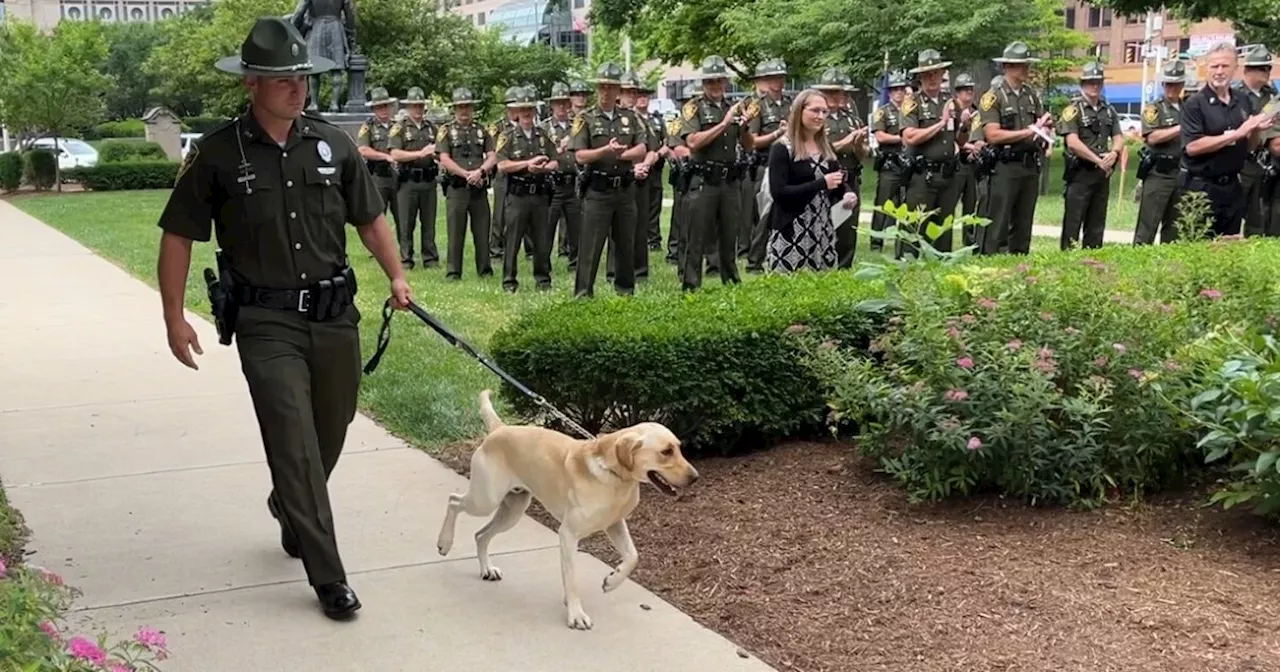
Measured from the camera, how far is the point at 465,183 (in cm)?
1377

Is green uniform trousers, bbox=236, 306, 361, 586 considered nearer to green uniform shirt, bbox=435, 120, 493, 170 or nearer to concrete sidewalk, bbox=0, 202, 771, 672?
concrete sidewalk, bbox=0, 202, 771, 672

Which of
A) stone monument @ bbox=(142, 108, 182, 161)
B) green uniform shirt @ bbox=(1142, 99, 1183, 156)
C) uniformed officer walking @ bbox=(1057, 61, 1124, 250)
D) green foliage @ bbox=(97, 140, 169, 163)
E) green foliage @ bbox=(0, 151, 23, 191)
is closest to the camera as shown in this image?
green uniform shirt @ bbox=(1142, 99, 1183, 156)

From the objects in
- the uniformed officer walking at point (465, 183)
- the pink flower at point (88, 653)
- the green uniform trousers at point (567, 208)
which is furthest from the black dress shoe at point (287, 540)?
the uniformed officer walking at point (465, 183)

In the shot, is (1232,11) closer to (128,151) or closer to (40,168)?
(40,168)

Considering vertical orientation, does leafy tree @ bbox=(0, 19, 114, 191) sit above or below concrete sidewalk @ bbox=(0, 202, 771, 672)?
above

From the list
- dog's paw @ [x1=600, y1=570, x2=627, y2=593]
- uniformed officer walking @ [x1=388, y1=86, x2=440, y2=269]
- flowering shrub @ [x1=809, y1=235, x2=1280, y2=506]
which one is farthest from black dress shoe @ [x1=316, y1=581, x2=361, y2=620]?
uniformed officer walking @ [x1=388, y1=86, x2=440, y2=269]

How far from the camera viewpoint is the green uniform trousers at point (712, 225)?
440 inches

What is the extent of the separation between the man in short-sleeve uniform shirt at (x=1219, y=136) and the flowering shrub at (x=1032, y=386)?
15.7 feet

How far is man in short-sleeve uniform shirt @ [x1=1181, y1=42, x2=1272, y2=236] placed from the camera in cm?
1014

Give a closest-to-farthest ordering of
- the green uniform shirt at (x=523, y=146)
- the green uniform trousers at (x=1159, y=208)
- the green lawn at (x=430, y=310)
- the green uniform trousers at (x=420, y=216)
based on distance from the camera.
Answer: the green lawn at (x=430, y=310) → the green uniform trousers at (x=1159, y=208) → the green uniform shirt at (x=523, y=146) → the green uniform trousers at (x=420, y=216)

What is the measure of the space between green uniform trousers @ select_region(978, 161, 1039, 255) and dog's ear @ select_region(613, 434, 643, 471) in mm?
9077

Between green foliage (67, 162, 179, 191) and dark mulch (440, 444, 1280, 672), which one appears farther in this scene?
green foliage (67, 162, 179, 191)

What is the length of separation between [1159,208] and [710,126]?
4.11 meters

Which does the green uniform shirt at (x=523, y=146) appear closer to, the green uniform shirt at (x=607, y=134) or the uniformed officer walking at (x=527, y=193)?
the uniformed officer walking at (x=527, y=193)
